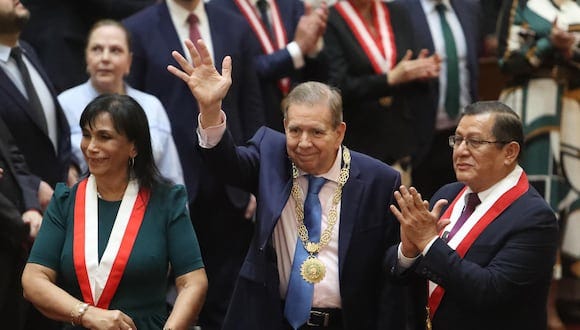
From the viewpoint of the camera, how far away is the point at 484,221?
4.17 m

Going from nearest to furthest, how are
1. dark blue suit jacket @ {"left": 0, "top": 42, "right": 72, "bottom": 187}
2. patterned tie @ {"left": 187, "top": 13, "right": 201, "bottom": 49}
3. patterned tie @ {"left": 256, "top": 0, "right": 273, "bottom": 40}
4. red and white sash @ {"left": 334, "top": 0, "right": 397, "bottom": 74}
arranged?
dark blue suit jacket @ {"left": 0, "top": 42, "right": 72, "bottom": 187} → patterned tie @ {"left": 187, "top": 13, "right": 201, "bottom": 49} → red and white sash @ {"left": 334, "top": 0, "right": 397, "bottom": 74} → patterned tie @ {"left": 256, "top": 0, "right": 273, "bottom": 40}

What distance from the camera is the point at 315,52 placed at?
604 centimetres

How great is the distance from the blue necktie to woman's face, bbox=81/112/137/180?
2.43 feet

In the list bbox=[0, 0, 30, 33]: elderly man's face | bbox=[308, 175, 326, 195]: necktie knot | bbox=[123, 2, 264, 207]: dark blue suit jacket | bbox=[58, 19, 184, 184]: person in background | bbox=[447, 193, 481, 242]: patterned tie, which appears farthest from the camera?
bbox=[123, 2, 264, 207]: dark blue suit jacket

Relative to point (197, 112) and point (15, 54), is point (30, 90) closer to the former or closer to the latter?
point (15, 54)

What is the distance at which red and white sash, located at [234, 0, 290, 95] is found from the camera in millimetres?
6180

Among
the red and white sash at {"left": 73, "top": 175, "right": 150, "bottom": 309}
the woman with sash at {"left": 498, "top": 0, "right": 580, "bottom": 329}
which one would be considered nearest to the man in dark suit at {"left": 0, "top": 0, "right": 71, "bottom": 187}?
the red and white sash at {"left": 73, "top": 175, "right": 150, "bottom": 309}

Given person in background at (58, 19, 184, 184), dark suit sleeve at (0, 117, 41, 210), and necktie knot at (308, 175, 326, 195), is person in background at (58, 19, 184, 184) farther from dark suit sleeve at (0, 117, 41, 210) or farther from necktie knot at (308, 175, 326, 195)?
necktie knot at (308, 175, 326, 195)

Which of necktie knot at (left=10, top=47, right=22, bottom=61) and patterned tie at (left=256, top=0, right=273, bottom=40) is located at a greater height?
patterned tie at (left=256, top=0, right=273, bottom=40)

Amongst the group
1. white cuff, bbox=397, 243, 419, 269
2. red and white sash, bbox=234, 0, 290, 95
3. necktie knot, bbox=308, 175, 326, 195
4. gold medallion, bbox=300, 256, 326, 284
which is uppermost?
red and white sash, bbox=234, 0, 290, 95

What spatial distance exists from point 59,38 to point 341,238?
7.99 ft

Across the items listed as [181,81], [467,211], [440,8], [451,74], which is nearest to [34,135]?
[181,81]

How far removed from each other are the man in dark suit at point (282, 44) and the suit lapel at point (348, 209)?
1687 mm

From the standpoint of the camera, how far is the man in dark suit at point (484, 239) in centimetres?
403
